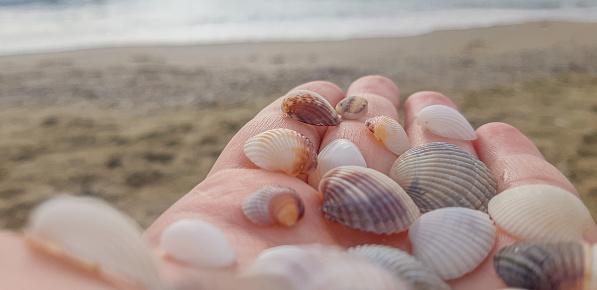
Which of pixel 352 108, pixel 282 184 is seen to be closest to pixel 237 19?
pixel 352 108

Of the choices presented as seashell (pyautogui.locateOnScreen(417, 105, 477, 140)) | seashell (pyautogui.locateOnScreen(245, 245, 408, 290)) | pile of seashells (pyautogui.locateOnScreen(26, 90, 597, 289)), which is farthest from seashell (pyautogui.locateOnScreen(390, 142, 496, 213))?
seashell (pyautogui.locateOnScreen(245, 245, 408, 290))

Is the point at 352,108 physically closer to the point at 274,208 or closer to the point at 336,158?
the point at 336,158

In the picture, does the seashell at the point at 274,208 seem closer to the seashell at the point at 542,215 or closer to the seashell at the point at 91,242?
the seashell at the point at 91,242

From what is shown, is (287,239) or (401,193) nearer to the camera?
(287,239)

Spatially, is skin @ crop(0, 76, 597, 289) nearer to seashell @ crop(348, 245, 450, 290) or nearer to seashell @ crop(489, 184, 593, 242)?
seashell @ crop(489, 184, 593, 242)

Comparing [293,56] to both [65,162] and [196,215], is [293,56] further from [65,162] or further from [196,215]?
[196,215]

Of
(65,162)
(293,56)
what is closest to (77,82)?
(65,162)

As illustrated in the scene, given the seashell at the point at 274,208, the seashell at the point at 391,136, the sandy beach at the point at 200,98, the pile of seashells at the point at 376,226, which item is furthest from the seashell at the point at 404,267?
the sandy beach at the point at 200,98
